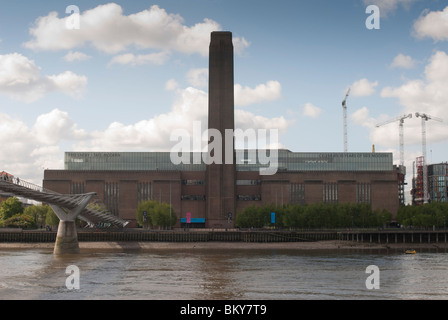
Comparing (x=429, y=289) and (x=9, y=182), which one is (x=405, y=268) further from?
(x=9, y=182)

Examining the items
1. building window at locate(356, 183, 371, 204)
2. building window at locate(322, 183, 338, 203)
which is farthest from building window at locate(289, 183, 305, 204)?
building window at locate(356, 183, 371, 204)

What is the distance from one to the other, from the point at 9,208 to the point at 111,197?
23359mm

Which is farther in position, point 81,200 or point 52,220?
point 52,220

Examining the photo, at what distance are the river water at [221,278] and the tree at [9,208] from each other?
57.8 meters

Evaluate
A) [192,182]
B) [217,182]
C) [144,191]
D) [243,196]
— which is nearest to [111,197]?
[144,191]

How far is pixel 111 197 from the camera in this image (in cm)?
13612

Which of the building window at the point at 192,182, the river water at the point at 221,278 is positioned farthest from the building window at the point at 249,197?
the river water at the point at 221,278

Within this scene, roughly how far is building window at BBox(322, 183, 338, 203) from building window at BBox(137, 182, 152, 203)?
4284 centimetres

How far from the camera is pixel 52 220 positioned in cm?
11469

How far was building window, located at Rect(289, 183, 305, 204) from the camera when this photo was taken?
138m
